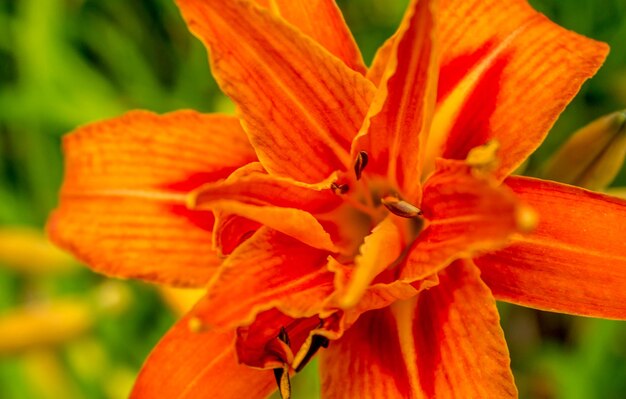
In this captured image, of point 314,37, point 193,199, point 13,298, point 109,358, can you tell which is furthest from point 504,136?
point 13,298

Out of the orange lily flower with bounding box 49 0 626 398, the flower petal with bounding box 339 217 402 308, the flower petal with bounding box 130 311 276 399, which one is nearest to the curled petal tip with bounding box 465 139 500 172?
the orange lily flower with bounding box 49 0 626 398

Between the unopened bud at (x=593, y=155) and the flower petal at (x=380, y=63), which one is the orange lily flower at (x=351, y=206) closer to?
the flower petal at (x=380, y=63)

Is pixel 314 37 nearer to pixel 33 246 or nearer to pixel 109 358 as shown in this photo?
pixel 33 246

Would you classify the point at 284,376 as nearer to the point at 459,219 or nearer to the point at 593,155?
the point at 459,219

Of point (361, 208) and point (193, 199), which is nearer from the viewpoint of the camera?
point (193, 199)

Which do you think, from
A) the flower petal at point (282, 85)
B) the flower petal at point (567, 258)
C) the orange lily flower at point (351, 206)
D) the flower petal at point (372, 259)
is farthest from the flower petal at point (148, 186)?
the flower petal at point (567, 258)

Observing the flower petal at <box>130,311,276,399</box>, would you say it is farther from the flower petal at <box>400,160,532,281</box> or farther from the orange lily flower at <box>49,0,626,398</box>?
the flower petal at <box>400,160,532,281</box>
